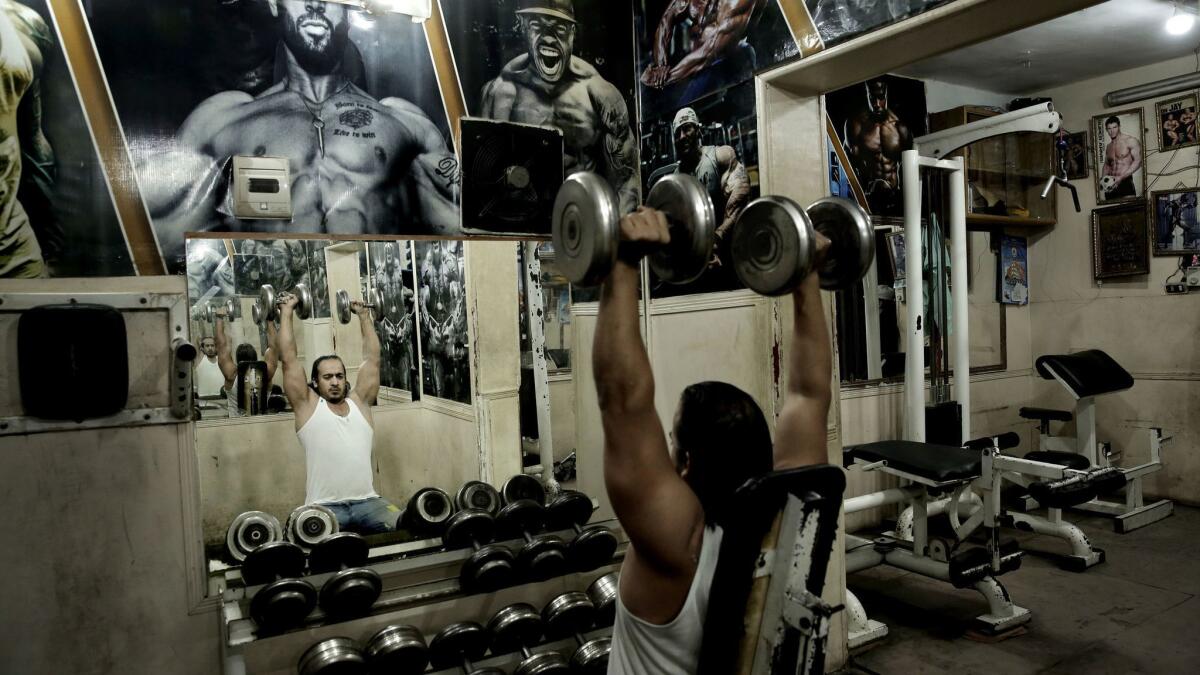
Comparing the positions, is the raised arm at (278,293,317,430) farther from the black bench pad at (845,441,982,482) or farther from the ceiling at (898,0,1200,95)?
the ceiling at (898,0,1200,95)

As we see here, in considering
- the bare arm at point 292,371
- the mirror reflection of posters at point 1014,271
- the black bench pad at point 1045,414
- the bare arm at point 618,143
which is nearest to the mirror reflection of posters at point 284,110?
the bare arm at point 618,143

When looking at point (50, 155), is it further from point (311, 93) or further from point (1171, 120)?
point (1171, 120)

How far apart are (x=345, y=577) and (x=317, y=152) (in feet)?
4.17

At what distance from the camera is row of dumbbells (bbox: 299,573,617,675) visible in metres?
2.06

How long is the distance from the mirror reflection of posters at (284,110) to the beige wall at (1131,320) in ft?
14.7

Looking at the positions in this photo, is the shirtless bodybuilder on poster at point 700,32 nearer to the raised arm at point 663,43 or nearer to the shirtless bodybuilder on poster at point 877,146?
the raised arm at point 663,43

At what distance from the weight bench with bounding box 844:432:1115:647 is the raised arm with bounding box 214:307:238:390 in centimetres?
292

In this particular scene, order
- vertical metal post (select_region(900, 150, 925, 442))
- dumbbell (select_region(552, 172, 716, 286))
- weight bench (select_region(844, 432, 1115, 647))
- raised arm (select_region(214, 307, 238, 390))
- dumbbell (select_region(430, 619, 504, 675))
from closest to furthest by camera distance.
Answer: dumbbell (select_region(552, 172, 716, 286)) < dumbbell (select_region(430, 619, 504, 675)) < weight bench (select_region(844, 432, 1115, 647)) < raised arm (select_region(214, 307, 238, 390)) < vertical metal post (select_region(900, 150, 925, 442))

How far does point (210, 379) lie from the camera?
3492 mm

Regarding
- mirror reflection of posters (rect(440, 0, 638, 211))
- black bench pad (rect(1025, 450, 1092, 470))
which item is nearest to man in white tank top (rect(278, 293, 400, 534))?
mirror reflection of posters (rect(440, 0, 638, 211))

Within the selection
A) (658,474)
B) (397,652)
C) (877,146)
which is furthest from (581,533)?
(877,146)

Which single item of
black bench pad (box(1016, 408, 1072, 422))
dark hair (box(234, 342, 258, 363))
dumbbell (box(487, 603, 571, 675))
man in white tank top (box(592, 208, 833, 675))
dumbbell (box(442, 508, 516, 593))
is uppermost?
dark hair (box(234, 342, 258, 363))

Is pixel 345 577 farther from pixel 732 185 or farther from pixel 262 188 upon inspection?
pixel 732 185

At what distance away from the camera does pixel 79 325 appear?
1813mm
